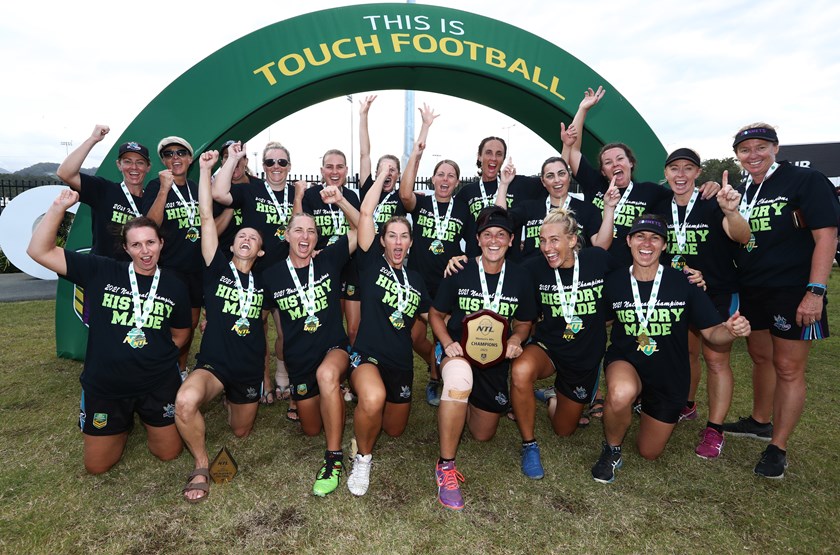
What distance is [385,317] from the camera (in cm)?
333

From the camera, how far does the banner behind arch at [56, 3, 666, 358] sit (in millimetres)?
4379

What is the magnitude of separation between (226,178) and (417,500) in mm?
2712

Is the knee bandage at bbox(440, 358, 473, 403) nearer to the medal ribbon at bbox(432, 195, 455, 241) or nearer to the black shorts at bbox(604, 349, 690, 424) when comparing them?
the black shorts at bbox(604, 349, 690, 424)

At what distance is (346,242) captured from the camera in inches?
144

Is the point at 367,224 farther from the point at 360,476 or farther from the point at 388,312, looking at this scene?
the point at 360,476

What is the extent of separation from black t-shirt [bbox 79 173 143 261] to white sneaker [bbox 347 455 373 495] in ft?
7.95

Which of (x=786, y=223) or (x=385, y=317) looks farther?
(x=385, y=317)

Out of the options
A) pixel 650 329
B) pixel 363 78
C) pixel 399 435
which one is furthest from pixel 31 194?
pixel 650 329

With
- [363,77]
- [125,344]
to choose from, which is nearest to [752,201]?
[363,77]

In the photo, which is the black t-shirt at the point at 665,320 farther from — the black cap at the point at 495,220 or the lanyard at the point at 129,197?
the lanyard at the point at 129,197

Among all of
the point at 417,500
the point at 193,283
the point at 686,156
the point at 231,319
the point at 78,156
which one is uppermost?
the point at 686,156

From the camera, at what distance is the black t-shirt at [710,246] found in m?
3.42

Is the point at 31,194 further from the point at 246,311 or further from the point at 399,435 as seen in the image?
the point at 399,435

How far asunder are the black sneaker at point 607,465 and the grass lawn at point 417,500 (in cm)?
5
